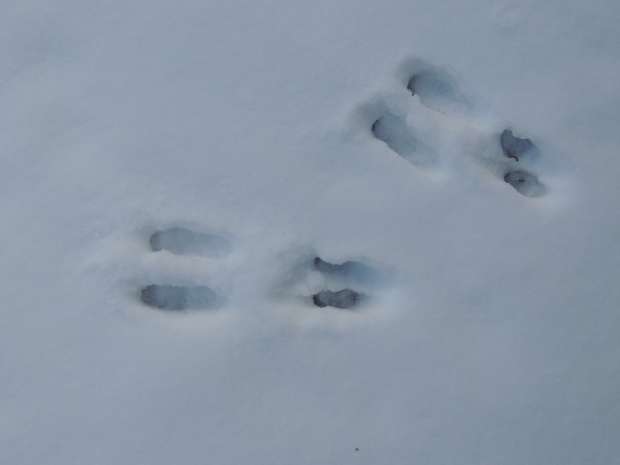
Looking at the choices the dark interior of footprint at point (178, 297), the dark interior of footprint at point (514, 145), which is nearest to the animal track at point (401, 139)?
the dark interior of footprint at point (514, 145)

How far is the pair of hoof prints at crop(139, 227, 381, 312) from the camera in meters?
1.28

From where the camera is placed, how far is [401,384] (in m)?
1.21

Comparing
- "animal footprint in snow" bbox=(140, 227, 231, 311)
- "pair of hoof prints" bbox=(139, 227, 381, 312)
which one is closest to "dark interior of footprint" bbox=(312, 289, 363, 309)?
"pair of hoof prints" bbox=(139, 227, 381, 312)

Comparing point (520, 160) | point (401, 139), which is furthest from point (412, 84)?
point (520, 160)

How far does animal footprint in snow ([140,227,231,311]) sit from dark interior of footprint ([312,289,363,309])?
0.15m

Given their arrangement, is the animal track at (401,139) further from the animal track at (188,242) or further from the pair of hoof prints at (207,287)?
the animal track at (188,242)

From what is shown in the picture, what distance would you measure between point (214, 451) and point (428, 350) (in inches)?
13.7

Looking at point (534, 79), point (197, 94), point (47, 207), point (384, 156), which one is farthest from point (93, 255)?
point (534, 79)

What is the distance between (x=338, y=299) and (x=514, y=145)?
0.42 metres

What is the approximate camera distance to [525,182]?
139 cm

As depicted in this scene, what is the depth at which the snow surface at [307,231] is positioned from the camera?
117cm

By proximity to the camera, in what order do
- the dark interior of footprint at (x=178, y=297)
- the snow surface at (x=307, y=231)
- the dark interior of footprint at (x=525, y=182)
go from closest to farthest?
the snow surface at (x=307, y=231), the dark interior of footprint at (x=178, y=297), the dark interior of footprint at (x=525, y=182)

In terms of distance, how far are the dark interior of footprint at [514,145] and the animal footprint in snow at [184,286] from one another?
0.51 meters

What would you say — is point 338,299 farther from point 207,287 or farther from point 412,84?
point 412,84
